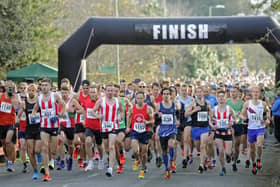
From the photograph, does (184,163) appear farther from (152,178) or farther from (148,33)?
(148,33)

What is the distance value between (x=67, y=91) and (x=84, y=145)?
47.3 inches

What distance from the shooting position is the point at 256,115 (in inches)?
595

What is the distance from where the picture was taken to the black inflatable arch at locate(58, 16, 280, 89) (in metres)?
21.3

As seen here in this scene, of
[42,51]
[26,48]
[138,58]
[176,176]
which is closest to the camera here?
[176,176]

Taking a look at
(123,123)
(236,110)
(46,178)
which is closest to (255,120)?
(236,110)

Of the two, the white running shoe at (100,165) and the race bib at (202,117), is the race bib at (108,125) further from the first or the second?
the race bib at (202,117)

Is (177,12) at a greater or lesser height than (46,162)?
greater

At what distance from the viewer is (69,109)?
15938 millimetres

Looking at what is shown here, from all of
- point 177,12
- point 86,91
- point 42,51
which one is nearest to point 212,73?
point 177,12

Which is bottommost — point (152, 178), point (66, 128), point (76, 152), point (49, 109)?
point (152, 178)

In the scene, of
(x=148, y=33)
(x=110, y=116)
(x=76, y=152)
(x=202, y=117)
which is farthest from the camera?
(x=148, y=33)

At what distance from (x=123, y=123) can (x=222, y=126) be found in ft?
6.46

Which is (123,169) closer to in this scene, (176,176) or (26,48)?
(176,176)

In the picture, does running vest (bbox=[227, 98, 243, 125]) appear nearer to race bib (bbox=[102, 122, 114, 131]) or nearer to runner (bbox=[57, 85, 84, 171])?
race bib (bbox=[102, 122, 114, 131])
